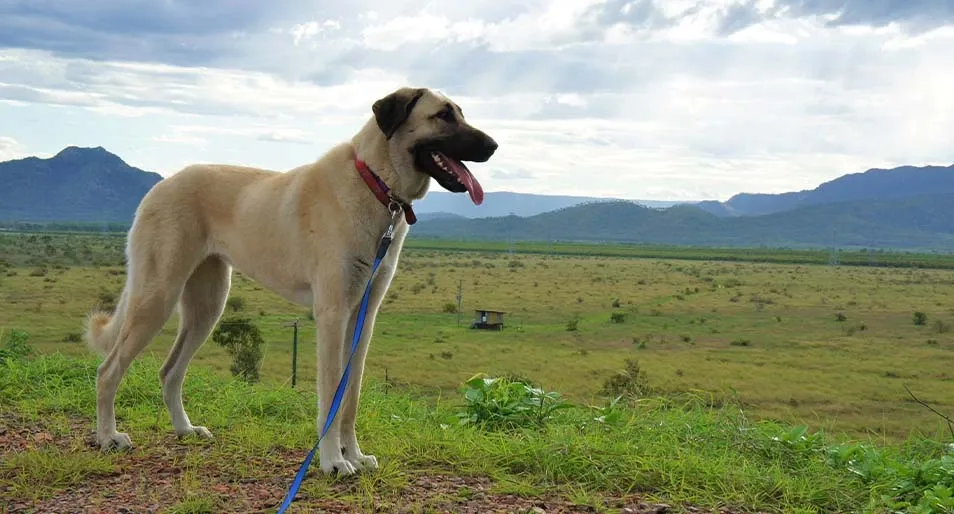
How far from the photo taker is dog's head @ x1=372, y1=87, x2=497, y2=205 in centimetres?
540

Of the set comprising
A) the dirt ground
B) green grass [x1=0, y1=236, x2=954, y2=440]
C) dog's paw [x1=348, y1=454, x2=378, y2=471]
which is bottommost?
green grass [x1=0, y1=236, x2=954, y2=440]

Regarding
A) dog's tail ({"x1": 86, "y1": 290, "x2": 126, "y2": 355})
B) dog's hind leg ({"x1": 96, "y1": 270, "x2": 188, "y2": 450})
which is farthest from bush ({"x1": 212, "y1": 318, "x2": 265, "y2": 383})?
dog's hind leg ({"x1": 96, "y1": 270, "x2": 188, "y2": 450})

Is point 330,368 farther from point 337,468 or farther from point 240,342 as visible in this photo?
point 240,342

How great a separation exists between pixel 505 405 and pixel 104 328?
330cm

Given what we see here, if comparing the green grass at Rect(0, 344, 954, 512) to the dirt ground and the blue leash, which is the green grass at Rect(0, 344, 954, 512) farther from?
the blue leash

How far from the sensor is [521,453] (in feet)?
19.2

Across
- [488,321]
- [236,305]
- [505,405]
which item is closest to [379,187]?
[505,405]

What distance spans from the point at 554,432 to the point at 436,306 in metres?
64.1

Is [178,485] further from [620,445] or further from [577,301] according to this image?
[577,301]

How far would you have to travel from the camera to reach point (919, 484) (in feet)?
17.8

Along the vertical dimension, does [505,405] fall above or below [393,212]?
below

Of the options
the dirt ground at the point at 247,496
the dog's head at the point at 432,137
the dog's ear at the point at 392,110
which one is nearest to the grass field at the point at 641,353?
the dirt ground at the point at 247,496

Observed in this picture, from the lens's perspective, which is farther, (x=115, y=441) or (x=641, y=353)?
(x=641, y=353)

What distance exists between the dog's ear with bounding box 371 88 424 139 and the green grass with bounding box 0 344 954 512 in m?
2.25
